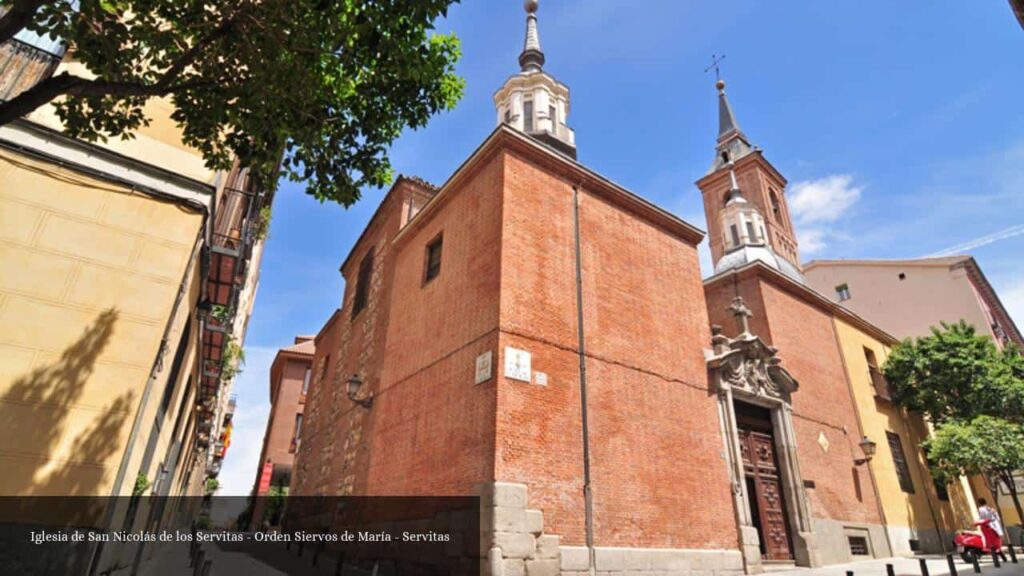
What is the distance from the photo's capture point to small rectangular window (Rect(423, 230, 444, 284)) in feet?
39.7

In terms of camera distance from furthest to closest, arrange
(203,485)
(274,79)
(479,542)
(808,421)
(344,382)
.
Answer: (203,485) < (344,382) < (808,421) < (479,542) < (274,79)

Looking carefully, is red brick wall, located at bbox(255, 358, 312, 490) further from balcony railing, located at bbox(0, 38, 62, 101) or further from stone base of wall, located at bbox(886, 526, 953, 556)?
stone base of wall, located at bbox(886, 526, 953, 556)

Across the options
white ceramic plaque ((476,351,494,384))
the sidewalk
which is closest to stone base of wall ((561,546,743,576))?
the sidewalk

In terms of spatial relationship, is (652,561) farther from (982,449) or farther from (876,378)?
(876,378)

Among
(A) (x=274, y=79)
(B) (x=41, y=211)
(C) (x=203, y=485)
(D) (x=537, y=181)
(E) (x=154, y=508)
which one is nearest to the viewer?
(A) (x=274, y=79)

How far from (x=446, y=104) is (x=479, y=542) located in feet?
20.4

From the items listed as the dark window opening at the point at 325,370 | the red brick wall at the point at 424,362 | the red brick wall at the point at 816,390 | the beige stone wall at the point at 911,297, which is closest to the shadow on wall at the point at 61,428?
the red brick wall at the point at 424,362

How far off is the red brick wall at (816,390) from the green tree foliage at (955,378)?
3.56 metres

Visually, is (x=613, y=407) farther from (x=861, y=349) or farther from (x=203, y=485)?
(x=203, y=485)

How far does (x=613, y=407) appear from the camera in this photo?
9.56 m

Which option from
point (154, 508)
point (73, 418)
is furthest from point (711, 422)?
point (154, 508)

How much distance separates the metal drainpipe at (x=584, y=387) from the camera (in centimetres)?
821

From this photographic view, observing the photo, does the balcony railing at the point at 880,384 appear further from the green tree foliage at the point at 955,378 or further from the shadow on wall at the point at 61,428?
the shadow on wall at the point at 61,428

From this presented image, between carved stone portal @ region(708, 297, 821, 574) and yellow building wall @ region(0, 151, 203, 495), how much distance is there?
11.0 m
